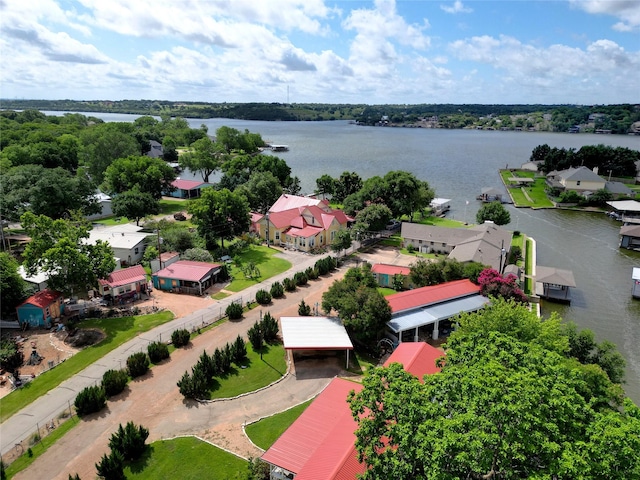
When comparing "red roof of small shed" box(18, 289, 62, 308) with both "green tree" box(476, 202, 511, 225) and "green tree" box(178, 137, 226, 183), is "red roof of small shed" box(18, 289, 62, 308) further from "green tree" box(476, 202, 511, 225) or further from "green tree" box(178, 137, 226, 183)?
"green tree" box(178, 137, 226, 183)

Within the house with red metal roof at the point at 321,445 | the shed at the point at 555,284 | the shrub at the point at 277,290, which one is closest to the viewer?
the house with red metal roof at the point at 321,445

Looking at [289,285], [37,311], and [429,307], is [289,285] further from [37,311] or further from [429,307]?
[37,311]

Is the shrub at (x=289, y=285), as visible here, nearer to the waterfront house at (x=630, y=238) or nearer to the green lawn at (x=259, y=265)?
the green lawn at (x=259, y=265)

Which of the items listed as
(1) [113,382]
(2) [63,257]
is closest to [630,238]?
(1) [113,382]

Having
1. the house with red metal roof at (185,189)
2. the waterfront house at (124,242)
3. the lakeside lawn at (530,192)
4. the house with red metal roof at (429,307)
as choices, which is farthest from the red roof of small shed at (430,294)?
the house with red metal roof at (185,189)

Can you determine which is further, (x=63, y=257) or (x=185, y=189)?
(x=185, y=189)
